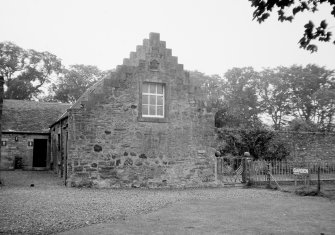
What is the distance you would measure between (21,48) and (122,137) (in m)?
38.5

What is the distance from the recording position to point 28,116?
29.4 m

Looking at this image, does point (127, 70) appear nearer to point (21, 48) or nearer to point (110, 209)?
point (110, 209)

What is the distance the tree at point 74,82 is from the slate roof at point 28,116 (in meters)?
17.3

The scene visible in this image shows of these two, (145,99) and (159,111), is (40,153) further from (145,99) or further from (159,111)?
(159,111)

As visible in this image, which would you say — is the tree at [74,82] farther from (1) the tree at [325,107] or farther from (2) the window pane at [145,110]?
(2) the window pane at [145,110]

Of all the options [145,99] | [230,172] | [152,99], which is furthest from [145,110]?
[230,172]

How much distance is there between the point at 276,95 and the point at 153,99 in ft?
124

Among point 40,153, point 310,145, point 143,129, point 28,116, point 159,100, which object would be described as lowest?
point 40,153

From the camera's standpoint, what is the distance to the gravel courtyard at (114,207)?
26.8 ft

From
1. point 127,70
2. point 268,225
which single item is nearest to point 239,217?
point 268,225

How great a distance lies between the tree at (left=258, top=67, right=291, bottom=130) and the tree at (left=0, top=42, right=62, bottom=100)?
31.1m

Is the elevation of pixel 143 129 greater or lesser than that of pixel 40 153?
greater

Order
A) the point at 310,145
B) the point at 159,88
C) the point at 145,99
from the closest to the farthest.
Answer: the point at 145,99
the point at 159,88
the point at 310,145

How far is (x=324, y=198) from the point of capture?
13.6m
